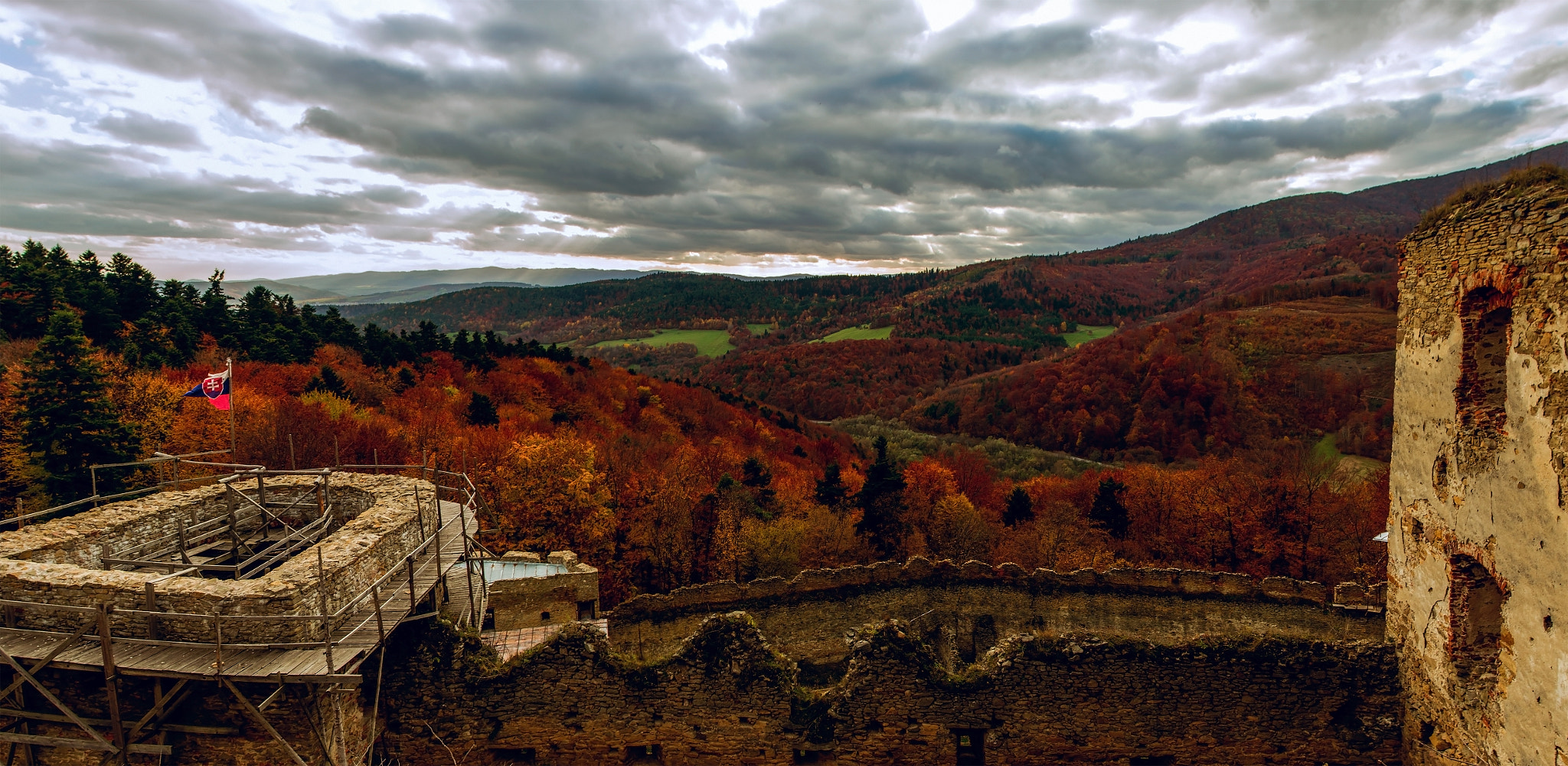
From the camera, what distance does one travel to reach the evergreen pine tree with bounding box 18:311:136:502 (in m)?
22.0

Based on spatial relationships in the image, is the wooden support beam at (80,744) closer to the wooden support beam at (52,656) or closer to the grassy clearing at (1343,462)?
the wooden support beam at (52,656)

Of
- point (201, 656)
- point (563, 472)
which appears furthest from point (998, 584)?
point (563, 472)

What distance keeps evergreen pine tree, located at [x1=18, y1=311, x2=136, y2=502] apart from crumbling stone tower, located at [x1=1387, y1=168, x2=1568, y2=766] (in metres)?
34.5

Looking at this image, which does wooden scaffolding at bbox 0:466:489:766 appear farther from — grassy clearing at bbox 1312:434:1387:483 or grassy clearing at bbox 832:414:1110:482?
grassy clearing at bbox 832:414:1110:482

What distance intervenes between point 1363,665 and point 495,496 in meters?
29.2

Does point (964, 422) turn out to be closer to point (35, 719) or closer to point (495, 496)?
point (495, 496)

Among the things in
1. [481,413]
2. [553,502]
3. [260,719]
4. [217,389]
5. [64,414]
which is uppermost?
[217,389]

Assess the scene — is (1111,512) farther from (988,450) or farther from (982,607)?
(988,450)

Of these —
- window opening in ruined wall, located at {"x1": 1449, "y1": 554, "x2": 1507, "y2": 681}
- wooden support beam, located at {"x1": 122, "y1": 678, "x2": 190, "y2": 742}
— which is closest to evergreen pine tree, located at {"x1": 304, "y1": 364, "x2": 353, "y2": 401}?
Answer: wooden support beam, located at {"x1": 122, "y1": 678, "x2": 190, "y2": 742}

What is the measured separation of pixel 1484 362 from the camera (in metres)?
8.95

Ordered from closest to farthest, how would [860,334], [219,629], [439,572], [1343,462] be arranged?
[219,629] → [439,572] → [1343,462] → [860,334]

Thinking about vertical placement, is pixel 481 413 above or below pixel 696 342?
below

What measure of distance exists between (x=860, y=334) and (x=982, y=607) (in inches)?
6033

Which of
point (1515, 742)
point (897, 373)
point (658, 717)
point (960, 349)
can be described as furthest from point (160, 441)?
→ point (960, 349)
